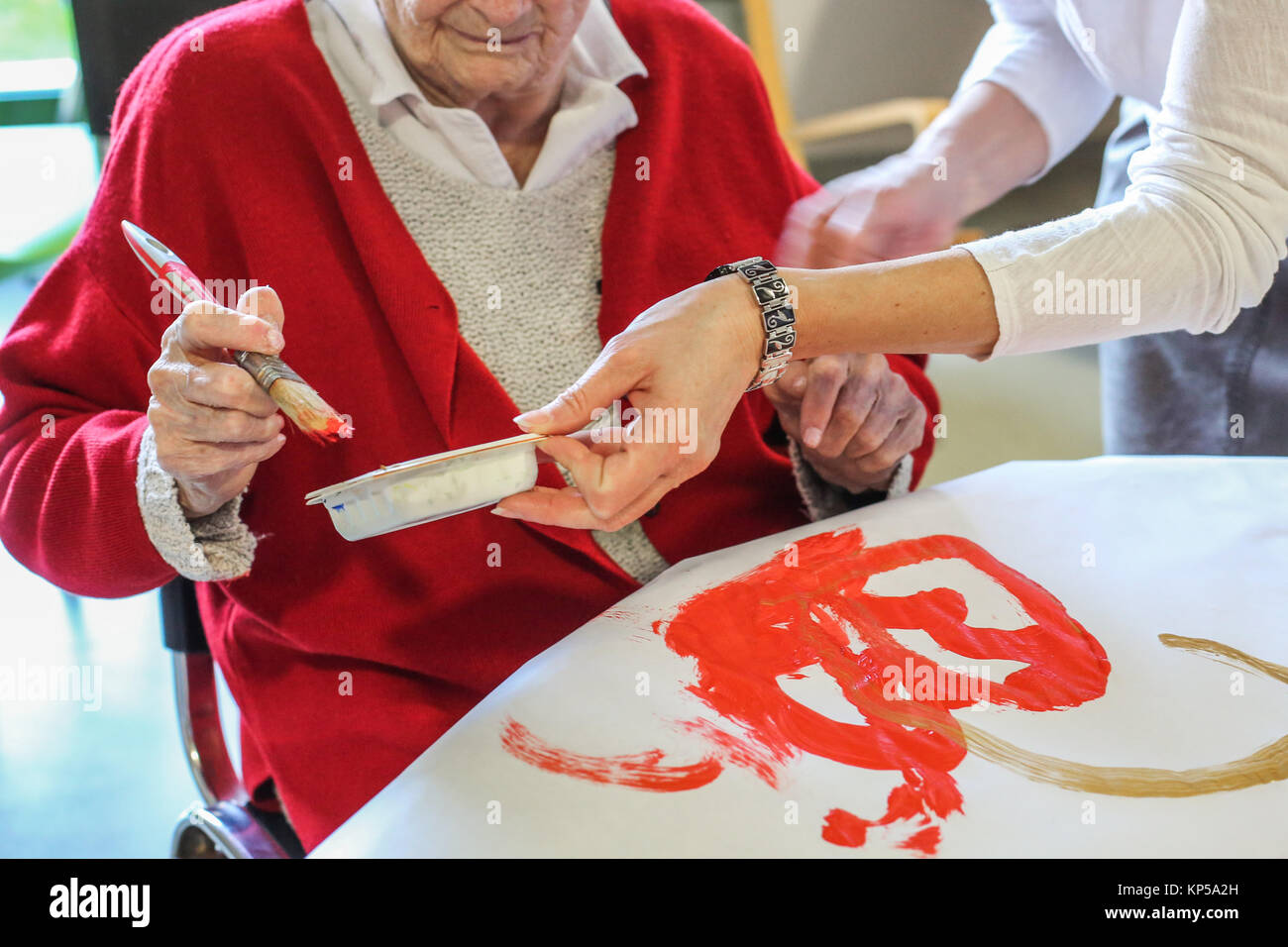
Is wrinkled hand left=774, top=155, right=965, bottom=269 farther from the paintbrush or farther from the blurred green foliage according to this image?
the blurred green foliage

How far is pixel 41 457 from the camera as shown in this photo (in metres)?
1.01

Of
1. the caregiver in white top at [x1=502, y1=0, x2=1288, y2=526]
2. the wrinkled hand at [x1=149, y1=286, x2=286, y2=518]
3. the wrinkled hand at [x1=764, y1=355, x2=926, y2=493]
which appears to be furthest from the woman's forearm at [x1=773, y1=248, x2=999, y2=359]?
the wrinkled hand at [x1=149, y1=286, x2=286, y2=518]

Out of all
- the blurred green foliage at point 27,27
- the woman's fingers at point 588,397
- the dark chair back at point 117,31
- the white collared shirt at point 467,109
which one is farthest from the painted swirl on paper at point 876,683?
the blurred green foliage at point 27,27

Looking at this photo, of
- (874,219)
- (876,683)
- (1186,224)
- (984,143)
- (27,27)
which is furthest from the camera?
(27,27)

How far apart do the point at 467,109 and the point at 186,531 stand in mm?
530

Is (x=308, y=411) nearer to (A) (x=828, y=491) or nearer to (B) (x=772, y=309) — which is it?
(B) (x=772, y=309)

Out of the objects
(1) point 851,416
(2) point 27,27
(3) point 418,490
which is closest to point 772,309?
(1) point 851,416

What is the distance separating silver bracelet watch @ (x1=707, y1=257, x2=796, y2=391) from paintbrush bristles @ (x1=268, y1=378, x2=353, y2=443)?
359mm

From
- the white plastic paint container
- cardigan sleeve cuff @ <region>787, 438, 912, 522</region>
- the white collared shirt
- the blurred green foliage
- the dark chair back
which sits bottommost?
Answer: cardigan sleeve cuff @ <region>787, 438, 912, 522</region>

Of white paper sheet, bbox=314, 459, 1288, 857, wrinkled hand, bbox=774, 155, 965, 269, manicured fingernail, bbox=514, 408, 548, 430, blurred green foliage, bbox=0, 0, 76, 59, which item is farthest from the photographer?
blurred green foliage, bbox=0, 0, 76, 59

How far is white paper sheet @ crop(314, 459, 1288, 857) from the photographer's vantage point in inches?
28.7

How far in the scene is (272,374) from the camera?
2.67 ft

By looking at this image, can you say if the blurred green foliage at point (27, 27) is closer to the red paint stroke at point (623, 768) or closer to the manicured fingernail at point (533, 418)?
the manicured fingernail at point (533, 418)
